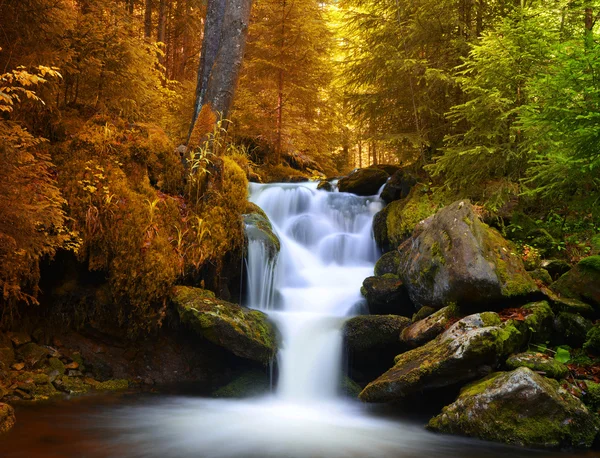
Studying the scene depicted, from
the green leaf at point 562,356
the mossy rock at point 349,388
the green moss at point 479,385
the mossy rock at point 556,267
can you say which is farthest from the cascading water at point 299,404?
the mossy rock at point 556,267

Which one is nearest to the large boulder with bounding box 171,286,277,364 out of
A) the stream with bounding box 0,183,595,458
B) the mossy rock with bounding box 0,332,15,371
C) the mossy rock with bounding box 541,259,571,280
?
the stream with bounding box 0,183,595,458

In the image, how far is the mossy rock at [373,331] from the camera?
6316 millimetres

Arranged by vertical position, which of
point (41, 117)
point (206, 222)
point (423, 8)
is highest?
point (423, 8)

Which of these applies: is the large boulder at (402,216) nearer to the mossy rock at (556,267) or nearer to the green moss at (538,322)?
the mossy rock at (556,267)

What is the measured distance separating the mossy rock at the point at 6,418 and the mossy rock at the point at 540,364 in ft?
17.1

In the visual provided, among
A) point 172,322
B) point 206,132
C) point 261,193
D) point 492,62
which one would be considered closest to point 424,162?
point 492,62

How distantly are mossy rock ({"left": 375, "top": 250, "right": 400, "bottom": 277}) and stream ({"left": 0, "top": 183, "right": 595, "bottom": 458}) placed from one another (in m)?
0.53

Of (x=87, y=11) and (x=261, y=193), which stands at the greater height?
(x=87, y=11)

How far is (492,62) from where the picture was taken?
24.2ft

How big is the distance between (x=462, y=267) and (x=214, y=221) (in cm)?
370

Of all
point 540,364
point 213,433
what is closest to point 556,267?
point 540,364

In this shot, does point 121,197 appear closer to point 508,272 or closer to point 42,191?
point 42,191

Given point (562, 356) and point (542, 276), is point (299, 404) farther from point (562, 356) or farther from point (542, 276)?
point (542, 276)

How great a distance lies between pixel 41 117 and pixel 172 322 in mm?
3560
